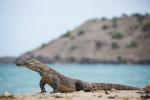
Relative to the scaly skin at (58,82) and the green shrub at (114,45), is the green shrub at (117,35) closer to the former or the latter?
the green shrub at (114,45)

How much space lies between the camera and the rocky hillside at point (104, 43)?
95.2 metres

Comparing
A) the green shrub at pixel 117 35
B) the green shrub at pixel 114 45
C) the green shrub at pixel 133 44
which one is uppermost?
the green shrub at pixel 117 35

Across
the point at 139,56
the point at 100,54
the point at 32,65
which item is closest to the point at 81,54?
the point at 100,54

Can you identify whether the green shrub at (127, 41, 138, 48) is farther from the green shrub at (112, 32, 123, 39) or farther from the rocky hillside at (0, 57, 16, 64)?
the rocky hillside at (0, 57, 16, 64)

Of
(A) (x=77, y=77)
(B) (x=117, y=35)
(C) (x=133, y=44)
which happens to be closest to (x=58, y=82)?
(A) (x=77, y=77)

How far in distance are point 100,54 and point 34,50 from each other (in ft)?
74.1

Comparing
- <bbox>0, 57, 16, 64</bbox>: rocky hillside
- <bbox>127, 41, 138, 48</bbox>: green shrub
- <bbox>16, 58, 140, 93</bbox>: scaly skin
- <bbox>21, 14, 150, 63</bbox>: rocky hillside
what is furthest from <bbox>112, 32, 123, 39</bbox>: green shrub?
<bbox>16, 58, 140, 93</bbox>: scaly skin

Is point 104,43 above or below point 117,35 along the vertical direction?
below

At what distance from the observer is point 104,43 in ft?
346

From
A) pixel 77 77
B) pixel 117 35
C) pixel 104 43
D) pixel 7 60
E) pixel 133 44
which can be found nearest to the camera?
pixel 77 77

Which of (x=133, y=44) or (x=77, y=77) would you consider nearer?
(x=77, y=77)

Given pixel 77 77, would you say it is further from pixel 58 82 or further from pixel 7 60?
pixel 7 60

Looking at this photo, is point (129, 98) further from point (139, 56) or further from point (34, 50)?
point (34, 50)

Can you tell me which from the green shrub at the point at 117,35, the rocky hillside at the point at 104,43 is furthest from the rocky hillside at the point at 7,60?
the green shrub at the point at 117,35
